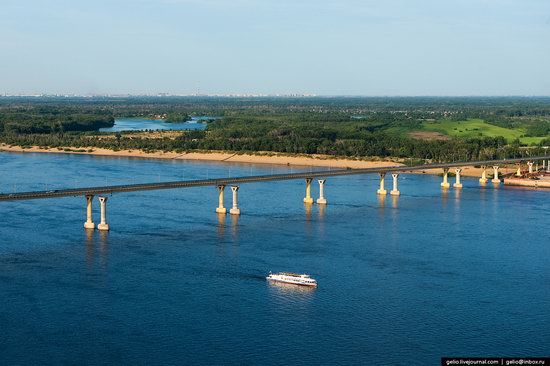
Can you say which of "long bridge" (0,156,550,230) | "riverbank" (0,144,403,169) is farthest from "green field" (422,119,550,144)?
"long bridge" (0,156,550,230)

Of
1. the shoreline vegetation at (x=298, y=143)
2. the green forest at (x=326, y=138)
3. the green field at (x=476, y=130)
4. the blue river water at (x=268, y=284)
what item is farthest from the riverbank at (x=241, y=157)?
the blue river water at (x=268, y=284)

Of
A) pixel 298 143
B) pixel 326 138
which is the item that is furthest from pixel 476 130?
pixel 298 143

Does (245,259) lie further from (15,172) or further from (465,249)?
(15,172)

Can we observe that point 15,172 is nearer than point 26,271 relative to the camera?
No

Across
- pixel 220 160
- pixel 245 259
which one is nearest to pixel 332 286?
pixel 245 259

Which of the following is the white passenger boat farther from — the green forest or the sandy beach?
the green forest

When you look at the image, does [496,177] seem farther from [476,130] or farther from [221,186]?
[476,130]
